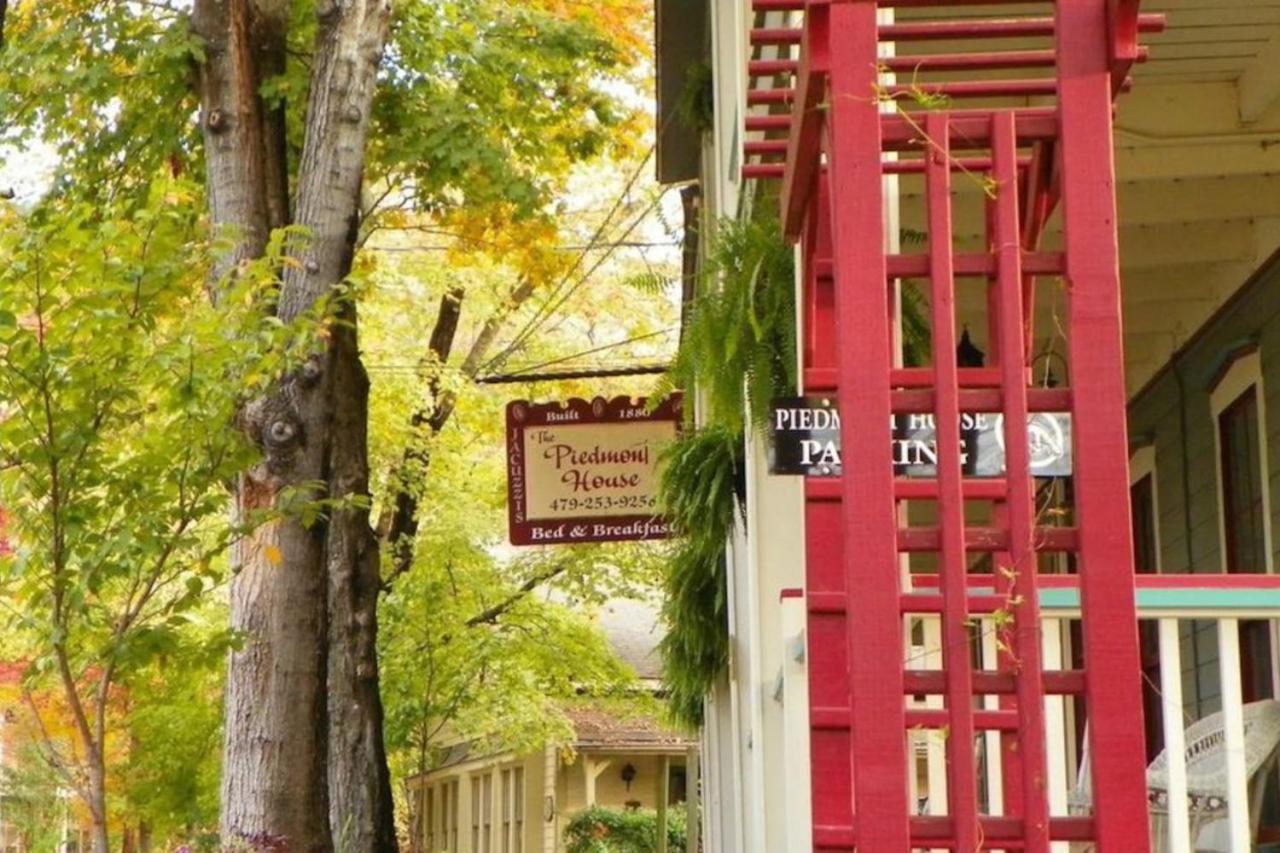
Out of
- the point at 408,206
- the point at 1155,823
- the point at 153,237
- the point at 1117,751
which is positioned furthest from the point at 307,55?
the point at 1117,751

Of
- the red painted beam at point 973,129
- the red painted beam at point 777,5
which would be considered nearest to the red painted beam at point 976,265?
the red painted beam at point 973,129

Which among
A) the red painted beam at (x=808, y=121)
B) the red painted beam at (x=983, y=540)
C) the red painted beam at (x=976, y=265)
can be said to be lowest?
the red painted beam at (x=983, y=540)

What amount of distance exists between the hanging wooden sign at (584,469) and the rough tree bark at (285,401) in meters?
4.17

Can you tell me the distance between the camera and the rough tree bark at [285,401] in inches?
Answer: 404

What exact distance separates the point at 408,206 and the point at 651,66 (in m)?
3.66

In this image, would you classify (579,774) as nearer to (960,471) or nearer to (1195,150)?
(1195,150)

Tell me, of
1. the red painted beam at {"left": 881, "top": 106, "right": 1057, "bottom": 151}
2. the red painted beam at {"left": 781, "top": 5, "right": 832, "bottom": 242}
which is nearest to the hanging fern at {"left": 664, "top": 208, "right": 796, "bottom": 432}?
the red painted beam at {"left": 781, "top": 5, "right": 832, "bottom": 242}

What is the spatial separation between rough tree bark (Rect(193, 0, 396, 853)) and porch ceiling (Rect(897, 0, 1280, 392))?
2.93m

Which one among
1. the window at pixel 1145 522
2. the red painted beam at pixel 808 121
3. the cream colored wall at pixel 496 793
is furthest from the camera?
the cream colored wall at pixel 496 793

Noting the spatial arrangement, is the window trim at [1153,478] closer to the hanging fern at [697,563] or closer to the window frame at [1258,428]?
the window frame at [1258,428]

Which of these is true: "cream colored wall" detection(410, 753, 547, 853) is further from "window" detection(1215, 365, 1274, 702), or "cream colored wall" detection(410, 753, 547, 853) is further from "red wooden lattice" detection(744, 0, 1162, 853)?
"red wooden lattice" detection(744, 0, 1162, 853)

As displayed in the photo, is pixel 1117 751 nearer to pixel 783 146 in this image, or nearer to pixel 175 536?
pixel 783 146

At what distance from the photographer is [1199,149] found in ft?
30.6

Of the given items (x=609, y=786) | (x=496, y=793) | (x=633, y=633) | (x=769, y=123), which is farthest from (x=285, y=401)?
(x=496, y=793)
